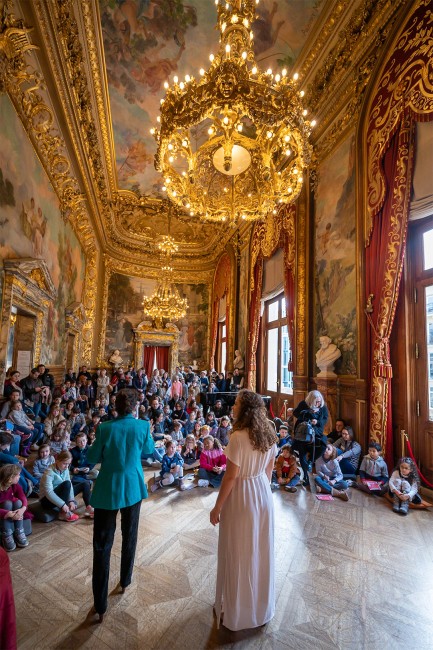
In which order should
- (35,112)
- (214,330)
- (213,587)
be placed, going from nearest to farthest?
1. (213,587)
2. (35,112)
3. (214,330)

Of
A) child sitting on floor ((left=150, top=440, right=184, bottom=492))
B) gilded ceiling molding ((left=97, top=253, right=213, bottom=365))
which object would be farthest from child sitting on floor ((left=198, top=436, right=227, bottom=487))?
gilded ceiling molding ((left=97, top=253, right=213, bottom=365))

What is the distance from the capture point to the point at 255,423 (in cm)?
203

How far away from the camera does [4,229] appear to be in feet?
18.7

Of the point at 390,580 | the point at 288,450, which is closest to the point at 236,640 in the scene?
the point at 390,580

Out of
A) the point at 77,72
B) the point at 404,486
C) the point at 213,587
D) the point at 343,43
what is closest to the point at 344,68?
the point at 343,43

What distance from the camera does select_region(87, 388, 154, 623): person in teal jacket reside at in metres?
2.20

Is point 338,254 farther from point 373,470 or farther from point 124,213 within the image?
point 124,213

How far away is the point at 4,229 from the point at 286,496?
20.7ft

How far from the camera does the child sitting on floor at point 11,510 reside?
3041mm

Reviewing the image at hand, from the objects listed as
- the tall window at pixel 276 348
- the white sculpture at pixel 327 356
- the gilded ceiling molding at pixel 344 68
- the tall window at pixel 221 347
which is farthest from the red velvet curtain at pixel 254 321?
the white sculpture at pixel 327 356

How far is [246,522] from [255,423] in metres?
0.65

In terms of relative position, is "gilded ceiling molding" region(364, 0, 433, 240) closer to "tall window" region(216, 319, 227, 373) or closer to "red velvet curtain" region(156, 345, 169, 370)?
"tall window" region(216, 319, 227, 373)

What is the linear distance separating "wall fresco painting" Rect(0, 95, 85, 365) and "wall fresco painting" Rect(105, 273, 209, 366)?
5383mm

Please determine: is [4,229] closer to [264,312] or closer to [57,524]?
[57,524]
